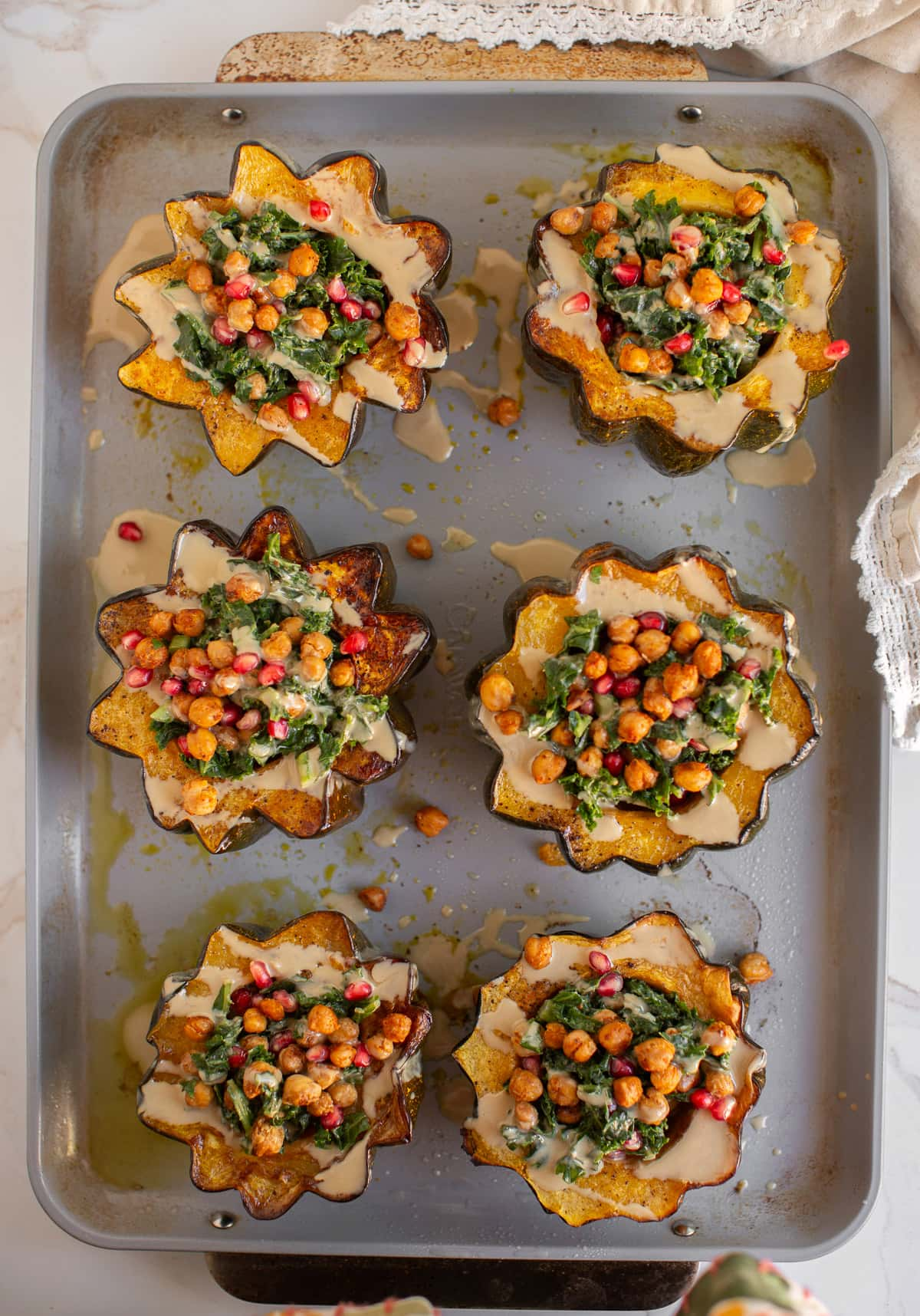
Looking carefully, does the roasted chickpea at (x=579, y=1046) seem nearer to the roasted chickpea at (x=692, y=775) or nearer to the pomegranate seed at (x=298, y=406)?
the roasted chickpea at (x=692, y=775)

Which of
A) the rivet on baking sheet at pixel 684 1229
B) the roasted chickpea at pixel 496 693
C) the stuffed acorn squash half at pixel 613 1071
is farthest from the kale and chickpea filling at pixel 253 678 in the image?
the rivet on baking sheet at pixel 684 1229

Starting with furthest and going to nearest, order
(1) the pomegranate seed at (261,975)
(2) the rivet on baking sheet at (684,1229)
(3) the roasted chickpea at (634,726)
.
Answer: (2) the rivet on baking sheet at (684,1229) → (1) the pomegranate seed at (261,975) → (3) the roasted chickpea at (634,726)

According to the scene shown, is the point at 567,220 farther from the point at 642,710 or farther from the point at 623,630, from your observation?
the point at 642,710

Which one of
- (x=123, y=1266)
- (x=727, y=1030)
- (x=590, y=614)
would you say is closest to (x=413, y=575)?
(x=590, y=614)

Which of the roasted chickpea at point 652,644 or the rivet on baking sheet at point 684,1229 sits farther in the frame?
the rivet on baking sheet at point 684,1229

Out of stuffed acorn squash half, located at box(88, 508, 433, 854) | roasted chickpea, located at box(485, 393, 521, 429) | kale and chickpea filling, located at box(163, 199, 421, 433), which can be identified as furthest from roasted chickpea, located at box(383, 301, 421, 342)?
stuffed acorn squash half, located at box(88, 508, 433, 854)

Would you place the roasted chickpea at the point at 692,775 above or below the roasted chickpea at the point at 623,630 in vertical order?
below
